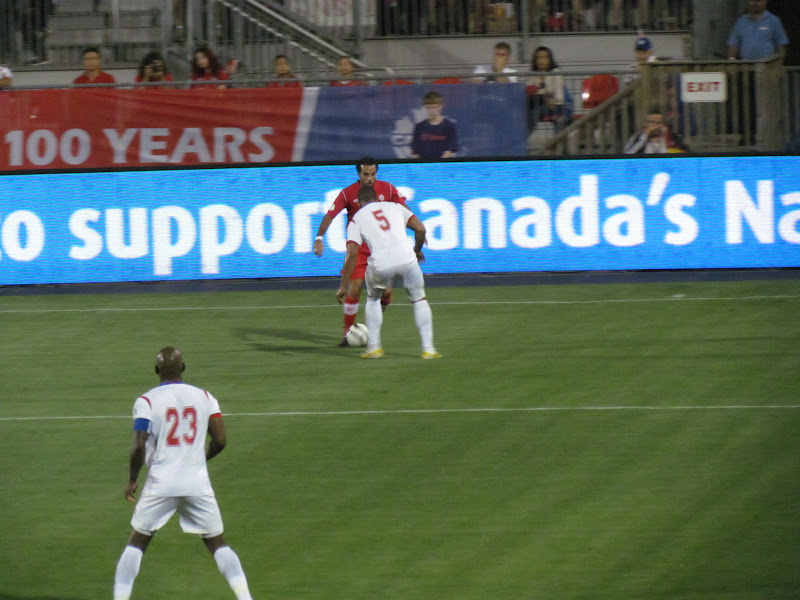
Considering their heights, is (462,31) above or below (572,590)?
above

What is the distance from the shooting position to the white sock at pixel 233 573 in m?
6.98

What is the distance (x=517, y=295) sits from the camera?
59.6ft

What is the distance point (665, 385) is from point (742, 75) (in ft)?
28.3

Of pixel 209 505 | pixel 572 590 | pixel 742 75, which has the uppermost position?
pixel 742 75

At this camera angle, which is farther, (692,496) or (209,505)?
(692,496)

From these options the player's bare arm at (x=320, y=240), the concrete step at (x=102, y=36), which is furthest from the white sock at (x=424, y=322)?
the concrete step at (x=102, y=36)

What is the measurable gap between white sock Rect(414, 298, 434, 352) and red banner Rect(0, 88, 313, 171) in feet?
21.8

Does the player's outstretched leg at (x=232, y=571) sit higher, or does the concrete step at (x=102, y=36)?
the concrete step at (x=102, y=36)

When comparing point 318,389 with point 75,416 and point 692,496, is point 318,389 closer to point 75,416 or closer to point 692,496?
point 75,416

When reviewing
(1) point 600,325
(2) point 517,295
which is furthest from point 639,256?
(1) point 600,325

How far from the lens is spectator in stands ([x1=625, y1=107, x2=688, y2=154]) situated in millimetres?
19312

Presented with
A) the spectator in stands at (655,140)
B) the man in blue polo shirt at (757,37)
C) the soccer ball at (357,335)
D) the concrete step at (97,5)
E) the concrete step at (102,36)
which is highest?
the concrete step at (97,5)

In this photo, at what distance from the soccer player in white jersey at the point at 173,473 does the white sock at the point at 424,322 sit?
6.81 metres

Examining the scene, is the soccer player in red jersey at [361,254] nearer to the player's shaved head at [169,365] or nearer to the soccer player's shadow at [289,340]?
the soccer player's shadow at [289,340]
